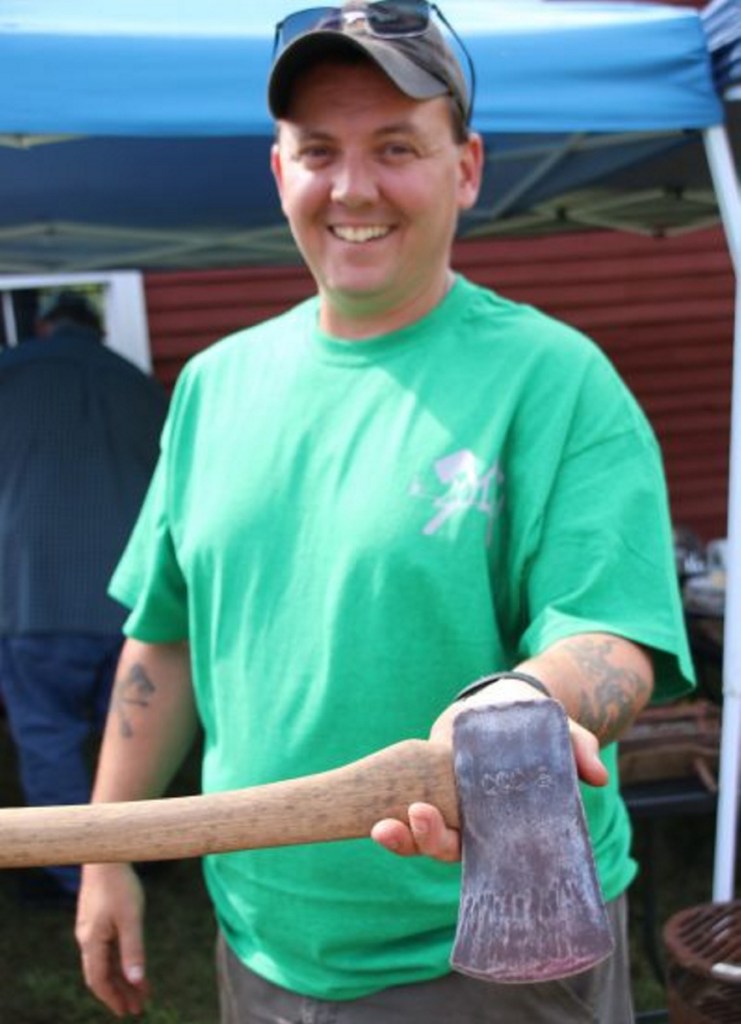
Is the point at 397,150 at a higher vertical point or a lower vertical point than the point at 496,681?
higher

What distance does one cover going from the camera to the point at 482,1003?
1800mm

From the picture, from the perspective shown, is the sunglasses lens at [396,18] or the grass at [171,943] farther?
the grass at [171,943]

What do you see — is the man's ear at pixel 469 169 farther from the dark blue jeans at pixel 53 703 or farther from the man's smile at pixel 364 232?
the dark blue jeans at pixel 53 703

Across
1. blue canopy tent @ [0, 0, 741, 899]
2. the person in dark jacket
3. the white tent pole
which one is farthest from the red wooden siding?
the white tent pole

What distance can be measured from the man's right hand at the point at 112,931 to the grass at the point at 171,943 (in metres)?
2.30

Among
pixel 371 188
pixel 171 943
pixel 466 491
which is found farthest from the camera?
pixel 171 943

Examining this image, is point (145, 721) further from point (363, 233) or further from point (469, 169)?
point (469, 169)

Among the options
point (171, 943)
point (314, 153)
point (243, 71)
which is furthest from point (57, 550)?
point (314, 153)

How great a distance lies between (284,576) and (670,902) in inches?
144

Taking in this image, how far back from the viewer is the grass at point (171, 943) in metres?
4.41

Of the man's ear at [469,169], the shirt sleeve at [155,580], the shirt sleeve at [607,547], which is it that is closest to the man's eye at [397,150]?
the man's ear at [469,169]

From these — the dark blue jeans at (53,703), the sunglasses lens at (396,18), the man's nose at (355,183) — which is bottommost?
the dark blue jeans at (53,703)

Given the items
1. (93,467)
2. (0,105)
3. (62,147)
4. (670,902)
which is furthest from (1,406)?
(670,902)

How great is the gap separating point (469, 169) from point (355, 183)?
0.21 metres
